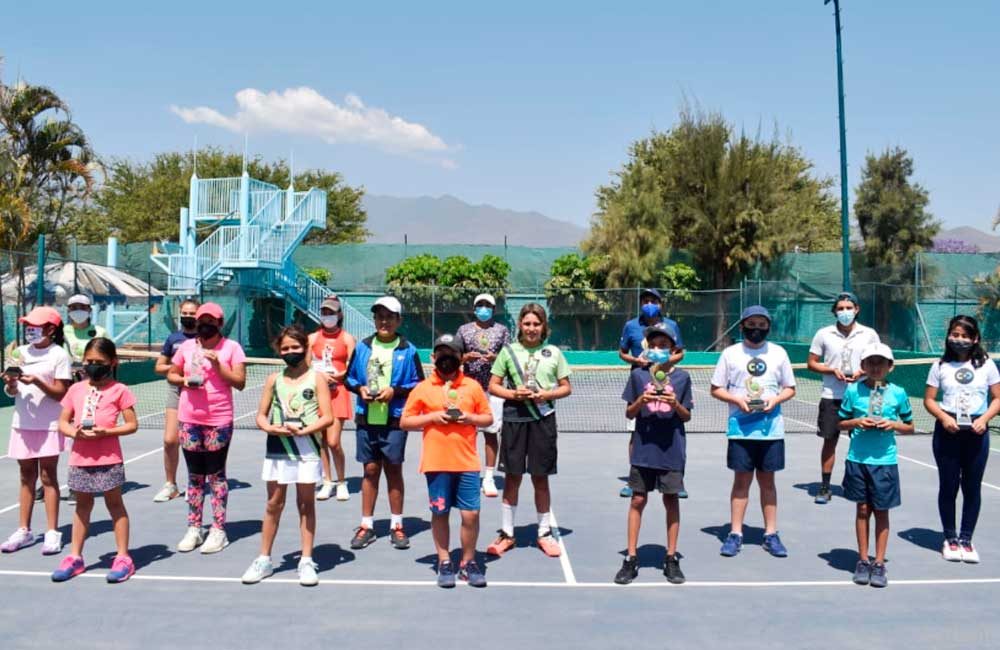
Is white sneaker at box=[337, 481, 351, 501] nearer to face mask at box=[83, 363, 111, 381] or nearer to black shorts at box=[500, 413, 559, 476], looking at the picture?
black shorts at box=[500, 413, 559, 476]

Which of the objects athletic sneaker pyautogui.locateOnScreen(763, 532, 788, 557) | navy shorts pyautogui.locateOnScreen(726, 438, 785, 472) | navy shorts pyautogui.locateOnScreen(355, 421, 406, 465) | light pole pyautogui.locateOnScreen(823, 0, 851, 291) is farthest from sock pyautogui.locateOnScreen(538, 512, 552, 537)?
light pole pyautogui.locateOnScreen(823, 0, 851, 291)

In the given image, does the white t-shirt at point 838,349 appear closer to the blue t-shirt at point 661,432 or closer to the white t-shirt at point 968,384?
the white t-shirt at point 968,384

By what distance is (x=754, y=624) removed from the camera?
4.94 metres

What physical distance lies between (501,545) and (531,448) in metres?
0.73

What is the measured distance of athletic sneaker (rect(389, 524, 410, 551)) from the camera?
6430mm

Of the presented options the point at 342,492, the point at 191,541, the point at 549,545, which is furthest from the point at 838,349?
the point at 191,541

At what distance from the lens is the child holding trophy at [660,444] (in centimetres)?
570

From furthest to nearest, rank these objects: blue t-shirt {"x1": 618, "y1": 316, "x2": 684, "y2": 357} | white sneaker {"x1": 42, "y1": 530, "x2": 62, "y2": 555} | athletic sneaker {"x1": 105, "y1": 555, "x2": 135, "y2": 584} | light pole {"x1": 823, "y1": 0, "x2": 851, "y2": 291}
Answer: light pole {"x1": 823, "y1": 0, "x2": 851, "y2": 291} < blue t-shirt {"x1": 618, "y1": 316, "x2": 684, "y2": 357} < white sneaker {"x1": 42, "y1": 530, "x2": 62, "y2": 555} < athletic sneaker {"x1": 105, "y1": 555, "x2": 135, "y2": 584}

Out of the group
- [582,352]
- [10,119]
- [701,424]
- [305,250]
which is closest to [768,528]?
[701,424]

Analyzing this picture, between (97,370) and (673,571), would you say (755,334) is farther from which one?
(97,370)

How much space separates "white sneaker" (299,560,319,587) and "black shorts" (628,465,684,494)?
2077 mm

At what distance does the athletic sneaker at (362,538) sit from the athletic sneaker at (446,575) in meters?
0.98

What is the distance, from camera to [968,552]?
624 cm

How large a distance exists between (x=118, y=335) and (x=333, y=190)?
3077 cm
